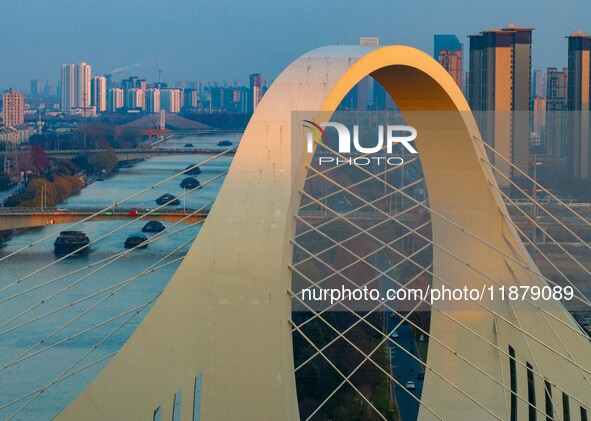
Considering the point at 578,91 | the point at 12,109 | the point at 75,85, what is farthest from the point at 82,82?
the point at 578,91

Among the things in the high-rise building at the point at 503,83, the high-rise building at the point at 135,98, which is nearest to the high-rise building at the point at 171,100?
the high-rise building at the point at 135,98

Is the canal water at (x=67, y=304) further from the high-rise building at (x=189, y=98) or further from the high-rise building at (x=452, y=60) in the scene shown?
the high-rise building at (x=189, y=98)

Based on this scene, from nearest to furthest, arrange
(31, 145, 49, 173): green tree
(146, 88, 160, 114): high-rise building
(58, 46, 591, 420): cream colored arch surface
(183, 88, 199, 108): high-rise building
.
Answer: (58, 46, 591, 420): cream colored arch surface, (31, 145, 49, 173): green tree, (146, 88, 160, 114): high-rise building, (183, 88, 199, 108): high-rise building

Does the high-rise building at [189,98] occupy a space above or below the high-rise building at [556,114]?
above

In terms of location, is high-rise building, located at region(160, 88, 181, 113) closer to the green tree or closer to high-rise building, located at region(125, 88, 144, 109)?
high-rise building, located at region(125, 88, 144, 109)

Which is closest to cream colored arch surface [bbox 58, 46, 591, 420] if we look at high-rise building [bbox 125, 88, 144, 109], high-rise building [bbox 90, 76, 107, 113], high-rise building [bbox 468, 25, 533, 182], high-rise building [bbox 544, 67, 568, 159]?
high-rise building [bbox 468, 25, 533, 182]

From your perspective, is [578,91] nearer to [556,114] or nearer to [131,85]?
[556,114]
